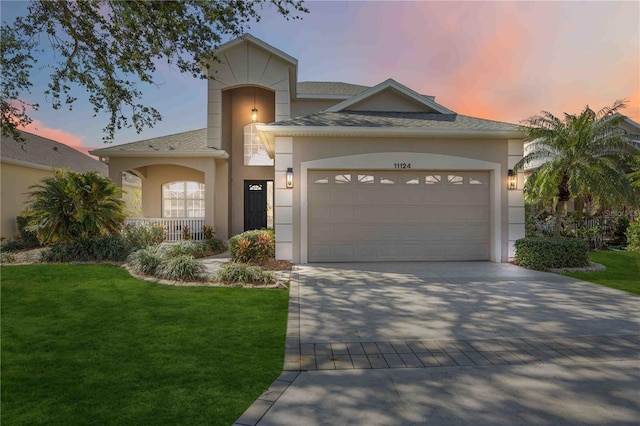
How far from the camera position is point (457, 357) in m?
3.77

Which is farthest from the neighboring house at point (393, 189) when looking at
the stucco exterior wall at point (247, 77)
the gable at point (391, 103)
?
the stucco exterior wall at point (247, 77)

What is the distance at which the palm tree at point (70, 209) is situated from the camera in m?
9.61

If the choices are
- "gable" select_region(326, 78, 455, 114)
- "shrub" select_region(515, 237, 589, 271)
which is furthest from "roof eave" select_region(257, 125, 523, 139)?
Result: "shrub" select_region(515, 237, 589, 271)

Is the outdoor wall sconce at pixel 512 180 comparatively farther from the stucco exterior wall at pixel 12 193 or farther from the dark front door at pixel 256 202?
the stucco exterior wall at pixel 12 193

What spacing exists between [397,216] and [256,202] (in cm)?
706

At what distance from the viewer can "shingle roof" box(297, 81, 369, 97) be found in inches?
658

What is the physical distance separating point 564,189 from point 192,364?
10196 millimetres

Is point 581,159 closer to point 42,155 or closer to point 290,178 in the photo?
point 290,178

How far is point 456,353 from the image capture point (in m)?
3.88

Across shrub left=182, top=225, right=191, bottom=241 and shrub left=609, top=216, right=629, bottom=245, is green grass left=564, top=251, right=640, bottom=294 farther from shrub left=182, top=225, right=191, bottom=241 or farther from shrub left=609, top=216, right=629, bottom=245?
shrub left=182, top=225, right=191, bottom=241

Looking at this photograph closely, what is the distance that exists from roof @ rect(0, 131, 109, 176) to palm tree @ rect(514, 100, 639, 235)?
14238 millimetres

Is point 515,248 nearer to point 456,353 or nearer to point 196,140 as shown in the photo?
point 456,353

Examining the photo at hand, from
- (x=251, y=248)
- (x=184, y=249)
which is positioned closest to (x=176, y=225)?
(x=184, y=249)

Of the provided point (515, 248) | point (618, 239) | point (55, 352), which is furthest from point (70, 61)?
point (618, 239)
